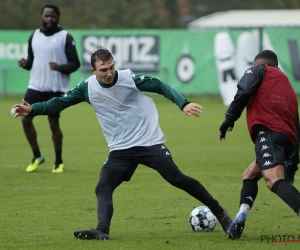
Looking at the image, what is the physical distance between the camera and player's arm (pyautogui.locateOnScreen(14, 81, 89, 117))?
7.94m

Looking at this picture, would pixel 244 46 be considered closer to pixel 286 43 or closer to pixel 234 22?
pixel 286 43

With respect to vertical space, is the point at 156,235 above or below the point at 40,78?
below

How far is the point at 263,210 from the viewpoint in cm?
948

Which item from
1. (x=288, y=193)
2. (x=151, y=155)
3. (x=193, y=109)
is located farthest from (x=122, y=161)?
(x=288, y=193)

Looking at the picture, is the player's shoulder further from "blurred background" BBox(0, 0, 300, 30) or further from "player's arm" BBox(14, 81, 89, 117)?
"blurred background" BBox(0, 0, 300, 30)

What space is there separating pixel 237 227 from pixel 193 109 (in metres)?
1.20

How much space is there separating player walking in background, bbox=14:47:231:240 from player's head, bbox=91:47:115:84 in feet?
0.04

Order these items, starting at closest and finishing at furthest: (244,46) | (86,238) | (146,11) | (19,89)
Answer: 1. (86,238)
2. (244,46)
3. (19,89)
4. (146,11)

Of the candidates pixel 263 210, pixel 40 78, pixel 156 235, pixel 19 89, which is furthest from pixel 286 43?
pixel 156 235

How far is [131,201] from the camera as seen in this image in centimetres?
1015

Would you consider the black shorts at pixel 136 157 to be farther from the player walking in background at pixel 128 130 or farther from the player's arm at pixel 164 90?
the player's arm at pixel 164 90

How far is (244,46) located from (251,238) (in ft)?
67.9

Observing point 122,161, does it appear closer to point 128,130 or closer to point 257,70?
point 128,130

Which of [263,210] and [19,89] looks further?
[19,89]
